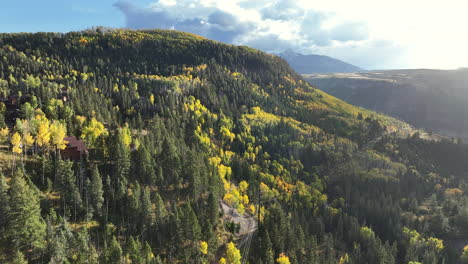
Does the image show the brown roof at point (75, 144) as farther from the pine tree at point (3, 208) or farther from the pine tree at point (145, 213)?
the pine tree at point (3, 208)

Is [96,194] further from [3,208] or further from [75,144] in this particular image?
[75,144]

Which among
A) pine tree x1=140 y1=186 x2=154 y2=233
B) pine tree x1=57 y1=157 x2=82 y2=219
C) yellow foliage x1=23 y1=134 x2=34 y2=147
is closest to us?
pine tree x1=57 y1=157 x2=82 y2=219

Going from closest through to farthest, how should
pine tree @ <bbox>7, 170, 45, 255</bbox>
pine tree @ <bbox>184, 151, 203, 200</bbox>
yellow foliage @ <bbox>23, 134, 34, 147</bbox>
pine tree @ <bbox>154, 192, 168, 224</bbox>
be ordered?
pine tree @ <bbox>7, 170, 45, 255</bbox> < yellow foliage @ <bbox>23, 134, 34, 147</bbox> < pine tree @ <bbox>154, 192, 168, 224</bbox> < pine tree @ <bbox>184, 151, 203, 200</bbox>

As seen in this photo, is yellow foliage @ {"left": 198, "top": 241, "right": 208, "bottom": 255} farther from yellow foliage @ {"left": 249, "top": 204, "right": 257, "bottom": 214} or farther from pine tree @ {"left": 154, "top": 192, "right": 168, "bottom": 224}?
yellow foliage @ {"left": 249, "top": 204, "right": 257, "bottom": 214}

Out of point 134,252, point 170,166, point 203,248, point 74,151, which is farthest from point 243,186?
point 74,151

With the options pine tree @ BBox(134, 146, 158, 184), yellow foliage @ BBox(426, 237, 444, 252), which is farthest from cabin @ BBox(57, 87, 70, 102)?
yellow foliage @ BBox(426, 237, 444, 252)

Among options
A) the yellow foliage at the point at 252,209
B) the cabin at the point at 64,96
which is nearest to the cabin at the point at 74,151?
the cabin at the point at 64,96
